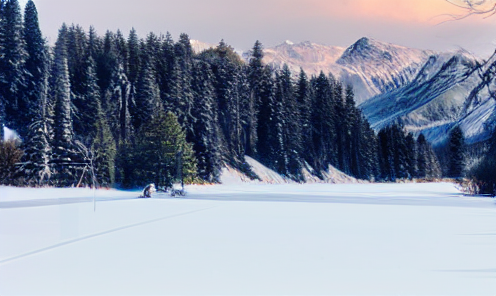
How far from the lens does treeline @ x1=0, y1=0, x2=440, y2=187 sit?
110 feet

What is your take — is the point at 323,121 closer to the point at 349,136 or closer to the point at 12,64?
the point at 349,136

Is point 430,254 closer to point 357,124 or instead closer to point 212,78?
point 212,78

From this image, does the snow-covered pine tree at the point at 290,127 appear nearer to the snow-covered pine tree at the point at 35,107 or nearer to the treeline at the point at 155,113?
the treeline at the point at 155,113

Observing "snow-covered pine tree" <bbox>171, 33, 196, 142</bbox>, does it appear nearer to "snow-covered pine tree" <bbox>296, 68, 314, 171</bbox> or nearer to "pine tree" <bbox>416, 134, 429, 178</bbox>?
"snow-covered pine tree" <bbox>296, 68, 314, 171</bbox>

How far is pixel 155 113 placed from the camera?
41.4 m

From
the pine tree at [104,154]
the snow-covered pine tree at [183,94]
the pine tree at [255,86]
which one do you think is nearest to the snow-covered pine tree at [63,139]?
the pine tree at [104,154]

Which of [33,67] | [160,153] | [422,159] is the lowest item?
[160,153]

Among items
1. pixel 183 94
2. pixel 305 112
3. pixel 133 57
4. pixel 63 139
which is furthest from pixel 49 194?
pixel 305 112

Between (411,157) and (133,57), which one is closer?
(133,57)

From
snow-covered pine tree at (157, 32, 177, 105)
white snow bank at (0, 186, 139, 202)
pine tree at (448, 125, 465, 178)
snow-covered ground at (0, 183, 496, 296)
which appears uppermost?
snow-covered pine tree at (157, 32, 177, 105)

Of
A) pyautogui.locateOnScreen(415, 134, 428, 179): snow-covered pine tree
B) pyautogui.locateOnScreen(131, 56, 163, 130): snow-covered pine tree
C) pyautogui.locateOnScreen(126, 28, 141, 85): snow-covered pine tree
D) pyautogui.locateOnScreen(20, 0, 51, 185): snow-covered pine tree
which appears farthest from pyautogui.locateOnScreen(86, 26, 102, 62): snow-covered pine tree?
pyautogui.locateOnScreen(415, 134, 428, 179): snow-covered pine tree

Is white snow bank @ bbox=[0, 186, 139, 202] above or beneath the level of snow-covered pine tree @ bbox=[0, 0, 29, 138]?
beneath

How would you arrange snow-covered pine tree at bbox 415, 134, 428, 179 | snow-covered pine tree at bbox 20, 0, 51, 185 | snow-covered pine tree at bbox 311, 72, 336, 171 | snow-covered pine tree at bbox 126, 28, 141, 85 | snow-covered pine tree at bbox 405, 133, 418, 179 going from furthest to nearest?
1. snow-covered pine tree at bbox 415, 134, 428, 179
2. snow-covered pine tree at bbox 405, 133, 418, 179
3. snow-covered pine tree at bbox 311, 72, 336, 171
4. snow-covered pine tree at bbox 126, 28, 141, 85
5. snow-covered pine tree at bbox 20, 0, 51, 185

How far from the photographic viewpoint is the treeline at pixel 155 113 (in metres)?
33.6
